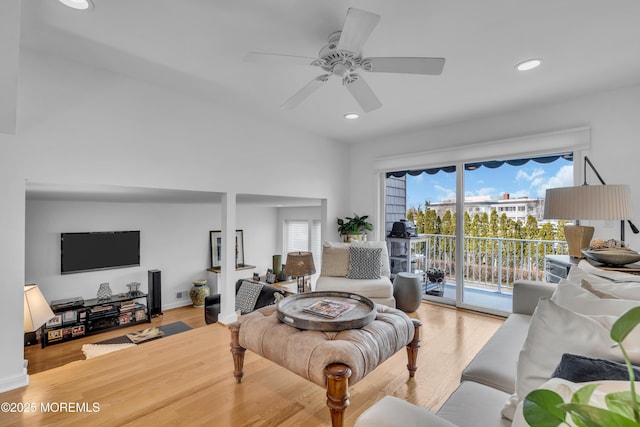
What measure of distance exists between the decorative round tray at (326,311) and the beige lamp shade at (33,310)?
1780 millimetres

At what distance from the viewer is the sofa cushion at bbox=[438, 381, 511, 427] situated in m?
1.14

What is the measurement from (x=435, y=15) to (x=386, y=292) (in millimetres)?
2774

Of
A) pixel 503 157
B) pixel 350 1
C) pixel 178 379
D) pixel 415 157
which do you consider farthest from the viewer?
pixel 415 157

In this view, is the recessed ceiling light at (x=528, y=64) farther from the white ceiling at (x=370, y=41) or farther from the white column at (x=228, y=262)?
the white column at (x=228, y=262)

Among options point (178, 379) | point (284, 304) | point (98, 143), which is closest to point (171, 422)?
point (178, 379)

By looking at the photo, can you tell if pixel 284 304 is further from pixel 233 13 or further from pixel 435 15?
pixel 435 15

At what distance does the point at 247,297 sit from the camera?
3.81 m

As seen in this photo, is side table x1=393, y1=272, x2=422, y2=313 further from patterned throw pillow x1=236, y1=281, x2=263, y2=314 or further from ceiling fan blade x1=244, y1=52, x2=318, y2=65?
ceiling fan blade x1=244, y1=52, x2=318, y2=65

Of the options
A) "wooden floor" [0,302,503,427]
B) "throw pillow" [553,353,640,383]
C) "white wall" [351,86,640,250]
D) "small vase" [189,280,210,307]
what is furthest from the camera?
"small vase" [189,280,210,307]

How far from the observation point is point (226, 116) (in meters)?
3.46

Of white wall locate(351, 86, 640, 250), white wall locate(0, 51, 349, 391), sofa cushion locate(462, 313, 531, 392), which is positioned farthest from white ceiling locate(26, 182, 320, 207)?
sofa cushion locate(462, 313, 531, 392)

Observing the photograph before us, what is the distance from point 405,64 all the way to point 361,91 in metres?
0.46

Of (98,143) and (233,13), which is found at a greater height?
Result: (233,13)

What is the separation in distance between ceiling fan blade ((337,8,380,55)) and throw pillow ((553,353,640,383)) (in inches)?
63.8
